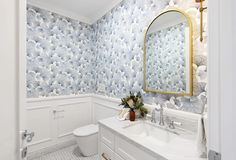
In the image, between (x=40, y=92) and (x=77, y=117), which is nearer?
(x=40, y=92)

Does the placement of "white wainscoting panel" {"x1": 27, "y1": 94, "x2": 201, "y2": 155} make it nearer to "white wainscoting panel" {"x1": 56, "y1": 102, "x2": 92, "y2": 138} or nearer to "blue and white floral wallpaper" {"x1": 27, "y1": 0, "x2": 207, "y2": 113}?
"white wainscoting panel" {"x1": 56, "y1": 102, "x2": 92, "y2": 138}

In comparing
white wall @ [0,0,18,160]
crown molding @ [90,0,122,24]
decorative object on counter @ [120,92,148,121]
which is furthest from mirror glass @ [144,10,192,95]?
white wall @ [0,0,18,160]

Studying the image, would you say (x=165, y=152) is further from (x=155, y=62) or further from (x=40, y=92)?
(x=40, y=92)

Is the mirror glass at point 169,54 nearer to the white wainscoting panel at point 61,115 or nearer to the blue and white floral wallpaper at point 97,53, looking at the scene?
the blue and white floral wallpaper at point 97,53

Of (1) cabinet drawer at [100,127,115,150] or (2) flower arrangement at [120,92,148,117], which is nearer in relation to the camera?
(1) cabinet drawer at [100,127,115,150]

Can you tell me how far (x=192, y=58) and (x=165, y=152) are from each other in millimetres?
883

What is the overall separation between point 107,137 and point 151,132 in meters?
0.48

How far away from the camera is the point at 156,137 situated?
4.84 ft

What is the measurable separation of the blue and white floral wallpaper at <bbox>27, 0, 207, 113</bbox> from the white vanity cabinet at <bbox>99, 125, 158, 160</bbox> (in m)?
0.63

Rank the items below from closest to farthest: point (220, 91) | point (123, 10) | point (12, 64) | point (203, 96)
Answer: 1. point (220, 91)
2. point (12, 64)
3. point (203, 96)
4. point (123, 10)

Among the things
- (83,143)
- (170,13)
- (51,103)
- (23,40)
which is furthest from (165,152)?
(51,103)

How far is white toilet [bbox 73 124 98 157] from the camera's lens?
7.66 ft

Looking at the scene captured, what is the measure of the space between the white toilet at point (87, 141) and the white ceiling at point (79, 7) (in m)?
2.17

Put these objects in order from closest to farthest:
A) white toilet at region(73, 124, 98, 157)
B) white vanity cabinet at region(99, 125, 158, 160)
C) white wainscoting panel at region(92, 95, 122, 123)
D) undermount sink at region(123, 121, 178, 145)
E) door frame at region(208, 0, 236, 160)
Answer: door frame at region(208, 0, 236, 160), white vanity cabinet at region(99, 125, 158, 160), undermount sink at region(123, 121, 178, 145), white toilet at region(73, 124, 98, 157), white wainscoting panel at region(92, 95, 122, 123)
